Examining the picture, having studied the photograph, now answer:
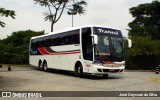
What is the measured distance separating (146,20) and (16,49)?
3240 centimetres

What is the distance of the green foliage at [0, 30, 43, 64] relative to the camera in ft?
120

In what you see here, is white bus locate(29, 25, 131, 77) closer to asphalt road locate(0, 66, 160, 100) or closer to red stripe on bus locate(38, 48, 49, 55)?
asphalt road locate(0, 66, 160, 100)

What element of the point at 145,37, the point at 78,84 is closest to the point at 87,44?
the point at 78,84

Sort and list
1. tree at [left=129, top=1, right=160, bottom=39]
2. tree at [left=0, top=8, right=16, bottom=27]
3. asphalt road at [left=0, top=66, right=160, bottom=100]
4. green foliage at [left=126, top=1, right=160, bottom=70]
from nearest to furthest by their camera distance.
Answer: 1. asphalt road at [left=0, top=66, right=160, bottom=100]
2. tree at [left=0, top=8, right=16, bottom=27]
3. green foliage at [left=126, top=1, right=160, bottom=70]
4. tree at [left=129, top=1, right=160, bottom=39]

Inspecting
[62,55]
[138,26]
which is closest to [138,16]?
[138,26]

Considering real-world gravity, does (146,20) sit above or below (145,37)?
above

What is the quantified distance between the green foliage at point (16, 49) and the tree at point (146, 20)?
21.6 meters

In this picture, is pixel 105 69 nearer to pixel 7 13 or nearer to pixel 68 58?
pixel 68 58

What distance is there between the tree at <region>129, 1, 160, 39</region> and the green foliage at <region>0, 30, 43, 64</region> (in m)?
21.6

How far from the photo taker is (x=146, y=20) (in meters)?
65.6

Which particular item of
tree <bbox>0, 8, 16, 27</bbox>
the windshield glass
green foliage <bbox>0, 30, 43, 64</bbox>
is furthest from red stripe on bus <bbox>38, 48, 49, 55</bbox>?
tree <bbox>0, 8, 16, 27</bbox>

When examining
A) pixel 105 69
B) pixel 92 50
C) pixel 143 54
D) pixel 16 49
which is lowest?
pixel 105 69

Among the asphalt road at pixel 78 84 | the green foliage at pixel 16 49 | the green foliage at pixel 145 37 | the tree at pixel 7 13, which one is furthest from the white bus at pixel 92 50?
the green foliage at pixel 145 37

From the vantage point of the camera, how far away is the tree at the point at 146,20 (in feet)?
203
